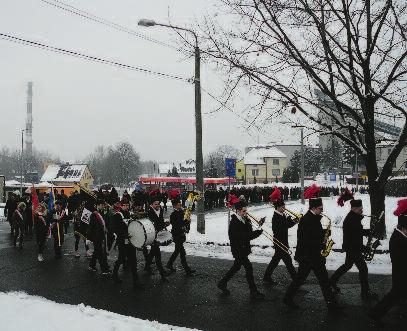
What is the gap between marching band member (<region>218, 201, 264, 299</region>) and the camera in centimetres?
759

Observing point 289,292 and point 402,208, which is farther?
point 289,292

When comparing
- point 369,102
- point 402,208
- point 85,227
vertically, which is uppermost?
point 369,102

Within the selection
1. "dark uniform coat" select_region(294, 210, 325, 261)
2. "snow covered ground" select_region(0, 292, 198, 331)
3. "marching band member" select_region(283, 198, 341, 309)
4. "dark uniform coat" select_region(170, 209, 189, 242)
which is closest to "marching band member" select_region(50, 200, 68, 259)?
"dark uniform coat" select_region(170, 209, 189, 242)

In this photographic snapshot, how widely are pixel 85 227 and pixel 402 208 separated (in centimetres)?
748

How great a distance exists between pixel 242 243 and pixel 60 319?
3167 millimetres

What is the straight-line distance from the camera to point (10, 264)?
11188 millimetres

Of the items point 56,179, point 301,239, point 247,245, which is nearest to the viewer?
point 301,239

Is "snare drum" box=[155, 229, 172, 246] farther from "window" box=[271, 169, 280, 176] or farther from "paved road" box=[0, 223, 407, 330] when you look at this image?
"window" box=[271, 169, 280, 176]

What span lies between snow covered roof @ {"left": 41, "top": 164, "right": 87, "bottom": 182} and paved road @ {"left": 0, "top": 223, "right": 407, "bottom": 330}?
6895 centimetres

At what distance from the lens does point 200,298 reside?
7.67 meters

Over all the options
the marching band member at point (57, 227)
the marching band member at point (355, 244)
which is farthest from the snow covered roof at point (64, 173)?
the marching band member at point (355, 244)

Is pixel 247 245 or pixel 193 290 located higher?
pixel 247 245

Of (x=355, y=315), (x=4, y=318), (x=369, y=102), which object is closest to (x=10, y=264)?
(x=4, y=318)

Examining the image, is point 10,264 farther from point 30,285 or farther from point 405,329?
point 405,329
